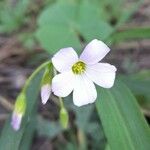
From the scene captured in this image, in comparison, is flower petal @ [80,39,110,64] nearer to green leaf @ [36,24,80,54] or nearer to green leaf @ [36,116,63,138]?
green leaf @ [36,116,63,138]

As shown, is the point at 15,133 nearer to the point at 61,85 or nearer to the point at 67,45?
the point at 61,85

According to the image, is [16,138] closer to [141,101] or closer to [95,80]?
[95,80]

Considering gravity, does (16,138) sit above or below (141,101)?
below

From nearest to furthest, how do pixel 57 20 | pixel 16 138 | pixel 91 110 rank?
pixel 16 138, pixel 91 110, pixel 57 20

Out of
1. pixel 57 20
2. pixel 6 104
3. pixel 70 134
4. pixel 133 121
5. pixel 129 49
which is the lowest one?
pixel 133 121

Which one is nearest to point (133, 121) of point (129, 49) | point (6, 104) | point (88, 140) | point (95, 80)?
point (95, 80)

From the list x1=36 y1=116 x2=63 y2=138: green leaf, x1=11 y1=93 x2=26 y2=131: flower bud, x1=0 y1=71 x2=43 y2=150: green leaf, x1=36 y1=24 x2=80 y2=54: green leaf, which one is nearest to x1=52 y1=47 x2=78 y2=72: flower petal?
x1=11 y1=93 x2=26 y2=131: flower bud

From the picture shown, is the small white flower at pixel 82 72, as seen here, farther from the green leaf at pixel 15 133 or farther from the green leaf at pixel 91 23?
the green leaf at pixel 91 23
